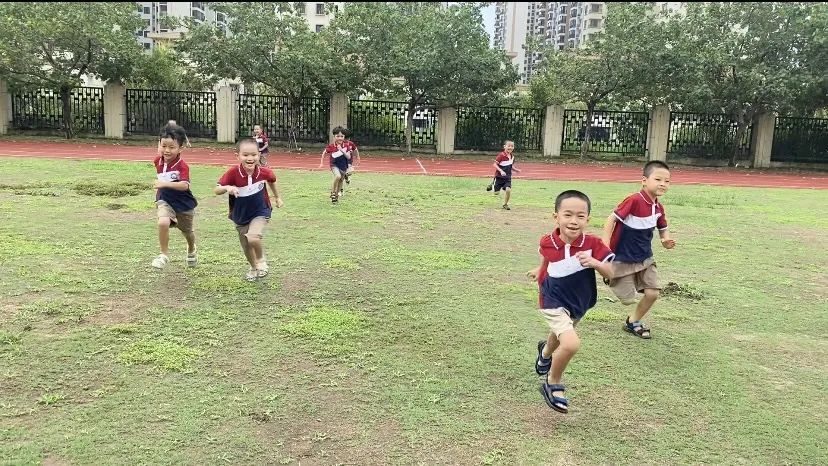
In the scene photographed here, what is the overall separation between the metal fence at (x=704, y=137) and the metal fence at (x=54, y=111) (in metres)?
21.1

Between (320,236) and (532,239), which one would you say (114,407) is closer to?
(320,236)

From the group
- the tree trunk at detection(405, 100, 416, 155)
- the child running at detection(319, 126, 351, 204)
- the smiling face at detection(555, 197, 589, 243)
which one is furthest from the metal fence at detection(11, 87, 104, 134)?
the smiling face at detection(555, 197, 589, 243)

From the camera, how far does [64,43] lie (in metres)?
22.4

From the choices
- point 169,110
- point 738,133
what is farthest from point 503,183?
point 169,110

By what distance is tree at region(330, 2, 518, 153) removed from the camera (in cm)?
2247

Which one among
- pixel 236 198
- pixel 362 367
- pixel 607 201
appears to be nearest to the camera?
pixel 362 367

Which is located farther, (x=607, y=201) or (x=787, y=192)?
(x=787, y=192)

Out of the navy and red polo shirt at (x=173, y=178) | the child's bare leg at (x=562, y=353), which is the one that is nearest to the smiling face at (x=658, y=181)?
the child's bare leg at (x=562, y=353)

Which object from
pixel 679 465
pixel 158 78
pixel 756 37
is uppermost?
pixel 756 37

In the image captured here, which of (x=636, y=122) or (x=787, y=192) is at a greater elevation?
(x=636, y=122)

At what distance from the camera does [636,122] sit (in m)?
25.6

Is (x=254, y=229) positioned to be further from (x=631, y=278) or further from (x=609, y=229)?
(x=631, y=278)

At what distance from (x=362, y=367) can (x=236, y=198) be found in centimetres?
255

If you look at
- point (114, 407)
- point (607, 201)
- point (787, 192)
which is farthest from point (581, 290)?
point (787, 192)
